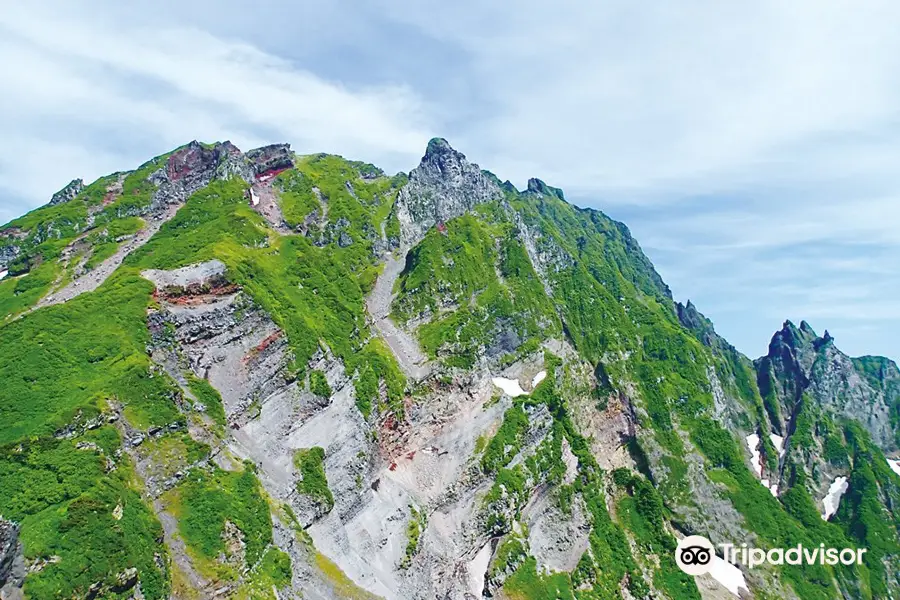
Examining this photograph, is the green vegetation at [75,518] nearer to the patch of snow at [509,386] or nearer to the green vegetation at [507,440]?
the green vegetation at [507,440]

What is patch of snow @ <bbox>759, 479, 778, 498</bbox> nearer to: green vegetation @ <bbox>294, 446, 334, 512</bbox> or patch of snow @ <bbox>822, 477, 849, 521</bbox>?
patch of snow @ <bbox>822, 477, 849, 521</bbox>

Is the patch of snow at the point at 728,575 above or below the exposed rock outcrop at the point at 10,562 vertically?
below

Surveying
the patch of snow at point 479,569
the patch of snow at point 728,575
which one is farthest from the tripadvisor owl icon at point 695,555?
the patch of snow at point 479,569

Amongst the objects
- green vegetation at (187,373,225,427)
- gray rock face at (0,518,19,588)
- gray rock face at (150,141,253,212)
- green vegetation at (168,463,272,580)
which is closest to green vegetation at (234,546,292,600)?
green vegetation at (168,463,272,580)

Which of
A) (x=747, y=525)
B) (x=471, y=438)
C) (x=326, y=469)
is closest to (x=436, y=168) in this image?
(x=471, y=438)

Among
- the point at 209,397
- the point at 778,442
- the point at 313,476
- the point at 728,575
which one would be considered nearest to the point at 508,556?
the point at 313,476

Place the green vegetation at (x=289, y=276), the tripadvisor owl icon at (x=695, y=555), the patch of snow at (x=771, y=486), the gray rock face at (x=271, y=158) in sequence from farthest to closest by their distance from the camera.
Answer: the gray rock face at (x=271, y=158) → the patch of snow at (x=771, y=486) → the tripadvisor owl icon at (x=695, y=555) → the green vegetation at (x=289, y=276)

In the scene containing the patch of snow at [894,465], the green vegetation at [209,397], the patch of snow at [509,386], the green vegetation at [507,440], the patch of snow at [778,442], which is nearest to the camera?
the green vegetation at [209,397]
